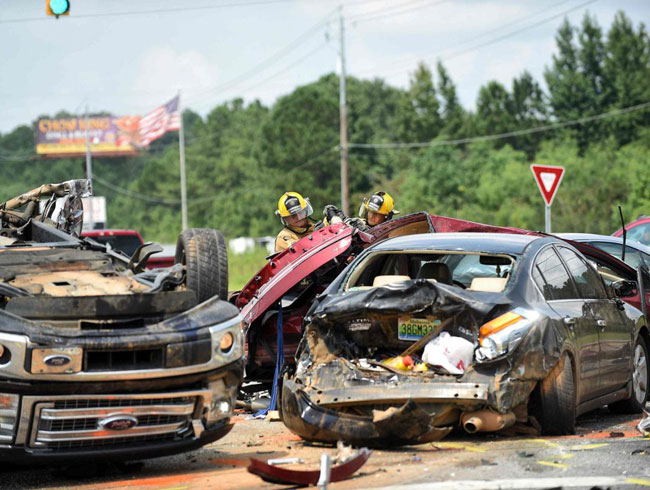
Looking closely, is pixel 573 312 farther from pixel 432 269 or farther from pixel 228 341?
pixel 228 341

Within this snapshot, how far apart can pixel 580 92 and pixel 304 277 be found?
67638 mm

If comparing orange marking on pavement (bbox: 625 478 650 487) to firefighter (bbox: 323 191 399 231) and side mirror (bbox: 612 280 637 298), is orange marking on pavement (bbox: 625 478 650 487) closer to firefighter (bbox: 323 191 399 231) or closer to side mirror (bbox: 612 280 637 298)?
side mirror (bbox: 612 280 637 298)

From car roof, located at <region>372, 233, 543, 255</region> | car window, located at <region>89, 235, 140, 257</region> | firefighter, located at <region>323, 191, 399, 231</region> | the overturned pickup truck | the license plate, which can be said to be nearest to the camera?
the overturned pickup truck

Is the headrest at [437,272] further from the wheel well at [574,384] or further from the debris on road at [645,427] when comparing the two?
the debris on road at [645,427]

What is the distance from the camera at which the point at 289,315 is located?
10.3 metres

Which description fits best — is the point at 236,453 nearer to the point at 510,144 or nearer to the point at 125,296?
the point at 125,296

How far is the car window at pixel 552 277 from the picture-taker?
27.3 feet

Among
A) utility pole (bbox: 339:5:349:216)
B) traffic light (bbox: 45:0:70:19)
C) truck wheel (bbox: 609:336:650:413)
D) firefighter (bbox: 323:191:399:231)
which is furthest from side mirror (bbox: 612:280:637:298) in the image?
utility pole (bbox: 339:5:349:216)

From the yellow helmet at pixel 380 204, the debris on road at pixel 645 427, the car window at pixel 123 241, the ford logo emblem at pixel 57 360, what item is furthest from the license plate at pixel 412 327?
the car window at pixel 123 241

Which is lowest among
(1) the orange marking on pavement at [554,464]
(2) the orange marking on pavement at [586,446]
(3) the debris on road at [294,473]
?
(2) the orange marking on pavement at [586,446]

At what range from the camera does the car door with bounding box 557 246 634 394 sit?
9.02 metres

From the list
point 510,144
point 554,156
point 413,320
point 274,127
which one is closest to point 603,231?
point 554,156

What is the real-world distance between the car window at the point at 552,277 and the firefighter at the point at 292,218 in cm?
364

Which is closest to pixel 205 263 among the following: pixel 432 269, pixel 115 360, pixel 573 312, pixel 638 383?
pixel 115 360
